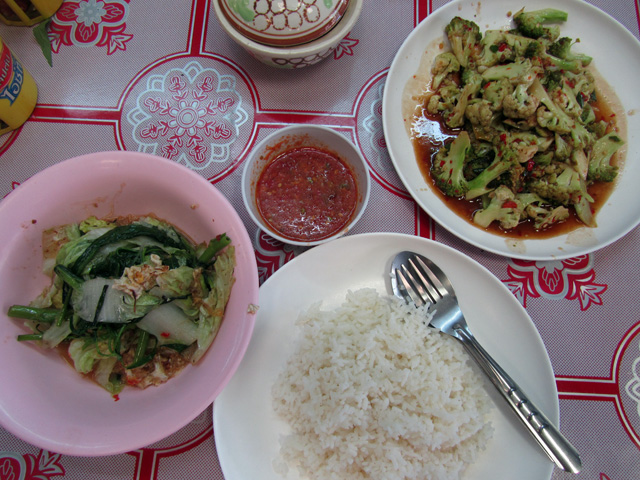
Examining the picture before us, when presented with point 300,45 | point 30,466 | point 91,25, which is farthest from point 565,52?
point 30,466

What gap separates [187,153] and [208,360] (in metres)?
1.13

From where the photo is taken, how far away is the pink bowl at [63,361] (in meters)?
1.30

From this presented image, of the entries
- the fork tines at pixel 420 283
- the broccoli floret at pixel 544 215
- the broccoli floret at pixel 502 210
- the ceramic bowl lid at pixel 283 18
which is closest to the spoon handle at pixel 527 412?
the fork tines at pixel 420 283

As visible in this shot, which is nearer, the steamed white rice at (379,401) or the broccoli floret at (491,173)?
the steamed white rice at (379,401)

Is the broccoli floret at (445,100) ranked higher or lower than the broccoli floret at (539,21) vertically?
lower

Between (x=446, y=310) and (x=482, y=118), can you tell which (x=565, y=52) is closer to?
(x=482, y=118)

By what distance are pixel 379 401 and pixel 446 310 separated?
1.59 ft

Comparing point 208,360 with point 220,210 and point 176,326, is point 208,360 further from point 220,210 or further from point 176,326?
point 220,210

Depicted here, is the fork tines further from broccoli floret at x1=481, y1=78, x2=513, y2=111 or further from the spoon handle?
broccoli floret at x1=481, y1=78, x2=513, y2=111

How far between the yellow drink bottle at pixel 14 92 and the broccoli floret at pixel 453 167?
2.07 metres

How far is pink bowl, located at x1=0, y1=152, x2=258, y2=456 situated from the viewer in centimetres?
130

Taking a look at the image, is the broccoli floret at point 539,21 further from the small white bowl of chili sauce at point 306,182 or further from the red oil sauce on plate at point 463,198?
the small white bowl of chili sauce at point 306,182

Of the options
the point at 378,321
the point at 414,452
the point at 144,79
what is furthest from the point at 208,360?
the point at 144,79

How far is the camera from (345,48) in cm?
221
